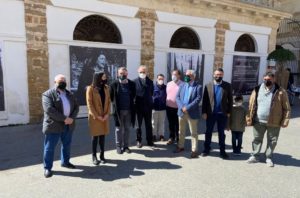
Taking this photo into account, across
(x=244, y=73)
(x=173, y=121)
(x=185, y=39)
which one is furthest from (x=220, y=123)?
(x=244, y=73)

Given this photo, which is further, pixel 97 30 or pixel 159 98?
pixel 97 30

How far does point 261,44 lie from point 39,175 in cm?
1287

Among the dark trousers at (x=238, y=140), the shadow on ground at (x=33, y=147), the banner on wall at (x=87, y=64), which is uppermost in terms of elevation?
the banner on wall at (x=87, y=64)

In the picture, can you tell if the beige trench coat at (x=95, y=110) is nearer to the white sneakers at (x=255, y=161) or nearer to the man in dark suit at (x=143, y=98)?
the man in dark suit at (x=143, y=98)

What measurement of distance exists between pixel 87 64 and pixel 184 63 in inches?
164

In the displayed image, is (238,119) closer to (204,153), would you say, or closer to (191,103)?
(204,153)

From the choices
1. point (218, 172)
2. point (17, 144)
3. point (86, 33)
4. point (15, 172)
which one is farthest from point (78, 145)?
point (86, 33)

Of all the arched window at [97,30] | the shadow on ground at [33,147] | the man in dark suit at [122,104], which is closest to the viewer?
the shadow on ground at [33,147]

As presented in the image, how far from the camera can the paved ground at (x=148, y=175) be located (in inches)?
164

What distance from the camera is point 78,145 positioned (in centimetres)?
650

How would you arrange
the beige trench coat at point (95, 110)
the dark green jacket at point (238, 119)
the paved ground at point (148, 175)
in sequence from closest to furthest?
the paved ground at point (148, 175)
the beige trench coat at point (95, 110)
the dark green jacket at point (238, 119)

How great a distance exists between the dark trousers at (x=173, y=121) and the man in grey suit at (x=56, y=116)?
2419 millimetres

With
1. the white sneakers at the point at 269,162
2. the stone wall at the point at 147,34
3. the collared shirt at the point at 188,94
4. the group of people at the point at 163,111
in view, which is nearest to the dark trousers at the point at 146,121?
the group of people at the point at 163,111

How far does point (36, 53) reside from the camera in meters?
8.20
